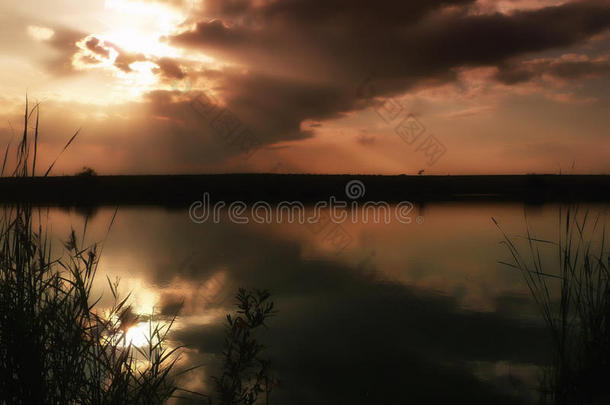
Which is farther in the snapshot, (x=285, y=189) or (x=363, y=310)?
(x=285, y=189)

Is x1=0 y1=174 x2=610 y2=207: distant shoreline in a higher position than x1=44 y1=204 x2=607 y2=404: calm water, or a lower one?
higher

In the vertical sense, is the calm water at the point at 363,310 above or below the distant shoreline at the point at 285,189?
below

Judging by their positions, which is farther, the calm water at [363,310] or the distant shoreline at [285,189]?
the distant shoreline at [285,189]

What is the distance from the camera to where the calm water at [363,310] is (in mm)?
5102

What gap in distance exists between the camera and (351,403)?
4613mm

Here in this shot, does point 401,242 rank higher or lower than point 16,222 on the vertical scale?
lower

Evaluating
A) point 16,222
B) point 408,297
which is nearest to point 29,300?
point 16,222

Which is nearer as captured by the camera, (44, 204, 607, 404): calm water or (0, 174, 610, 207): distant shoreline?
(44, 204, 607, 404): calm water

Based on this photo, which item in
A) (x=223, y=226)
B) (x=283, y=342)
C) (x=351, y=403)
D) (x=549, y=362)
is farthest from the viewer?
(x=223, y=226)

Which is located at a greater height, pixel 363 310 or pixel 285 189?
pixel 285 189

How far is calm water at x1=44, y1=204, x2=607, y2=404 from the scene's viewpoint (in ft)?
16.7

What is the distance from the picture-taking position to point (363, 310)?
26.3 feet

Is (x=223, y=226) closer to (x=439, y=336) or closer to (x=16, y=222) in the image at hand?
(x=439, y=336)

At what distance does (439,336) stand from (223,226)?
18376mm
